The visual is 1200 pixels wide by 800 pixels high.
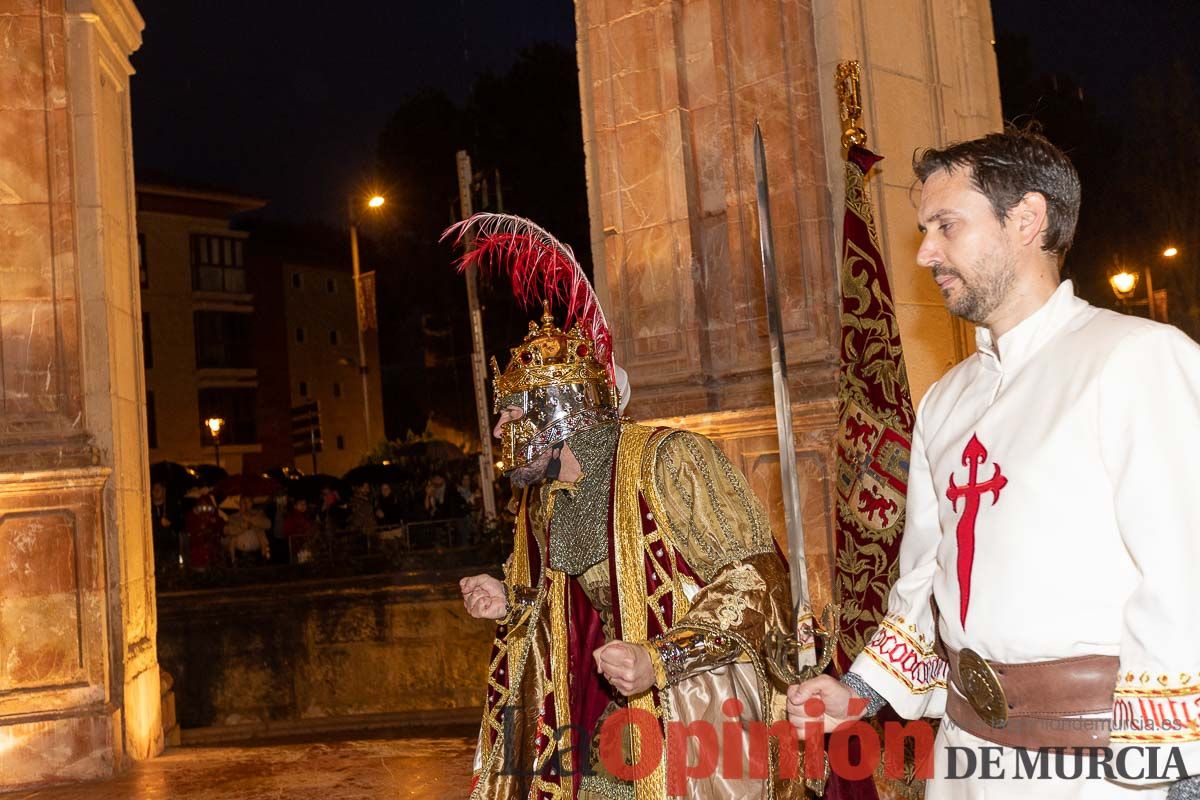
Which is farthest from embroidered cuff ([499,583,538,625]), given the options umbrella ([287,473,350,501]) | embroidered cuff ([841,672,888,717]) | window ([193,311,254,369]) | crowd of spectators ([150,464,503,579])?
window ([193,311,254,369])

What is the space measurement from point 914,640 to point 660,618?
98 centimetres

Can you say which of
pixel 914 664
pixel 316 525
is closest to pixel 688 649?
pixel 914 664

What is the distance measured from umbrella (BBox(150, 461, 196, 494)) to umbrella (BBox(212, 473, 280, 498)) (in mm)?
1986

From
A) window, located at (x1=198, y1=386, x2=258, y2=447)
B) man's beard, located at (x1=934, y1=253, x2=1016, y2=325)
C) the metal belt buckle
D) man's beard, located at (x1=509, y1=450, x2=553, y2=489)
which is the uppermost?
window, located at (x1=198, y1=386, x2=258, y2=447)

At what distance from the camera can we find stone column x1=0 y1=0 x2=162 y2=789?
6.15 m

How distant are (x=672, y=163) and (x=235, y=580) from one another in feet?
32.0

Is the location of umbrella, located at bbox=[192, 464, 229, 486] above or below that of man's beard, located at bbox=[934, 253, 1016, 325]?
above

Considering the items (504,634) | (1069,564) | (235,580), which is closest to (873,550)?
(504,634)

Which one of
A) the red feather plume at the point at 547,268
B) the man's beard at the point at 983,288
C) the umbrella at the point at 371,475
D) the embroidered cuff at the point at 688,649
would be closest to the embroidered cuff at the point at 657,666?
the embroidered cuff at the point at 688,649

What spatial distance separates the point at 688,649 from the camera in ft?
9.20

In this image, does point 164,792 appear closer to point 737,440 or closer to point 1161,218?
point 737,440

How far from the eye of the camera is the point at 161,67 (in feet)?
153

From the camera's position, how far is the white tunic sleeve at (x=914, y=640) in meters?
2.14

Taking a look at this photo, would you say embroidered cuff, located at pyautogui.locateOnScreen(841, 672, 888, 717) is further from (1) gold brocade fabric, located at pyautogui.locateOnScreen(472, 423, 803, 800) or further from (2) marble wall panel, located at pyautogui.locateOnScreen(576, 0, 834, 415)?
(2) marble wall panel, located at pyautogui.locateOnScreen(576, 0, 834, 415)
